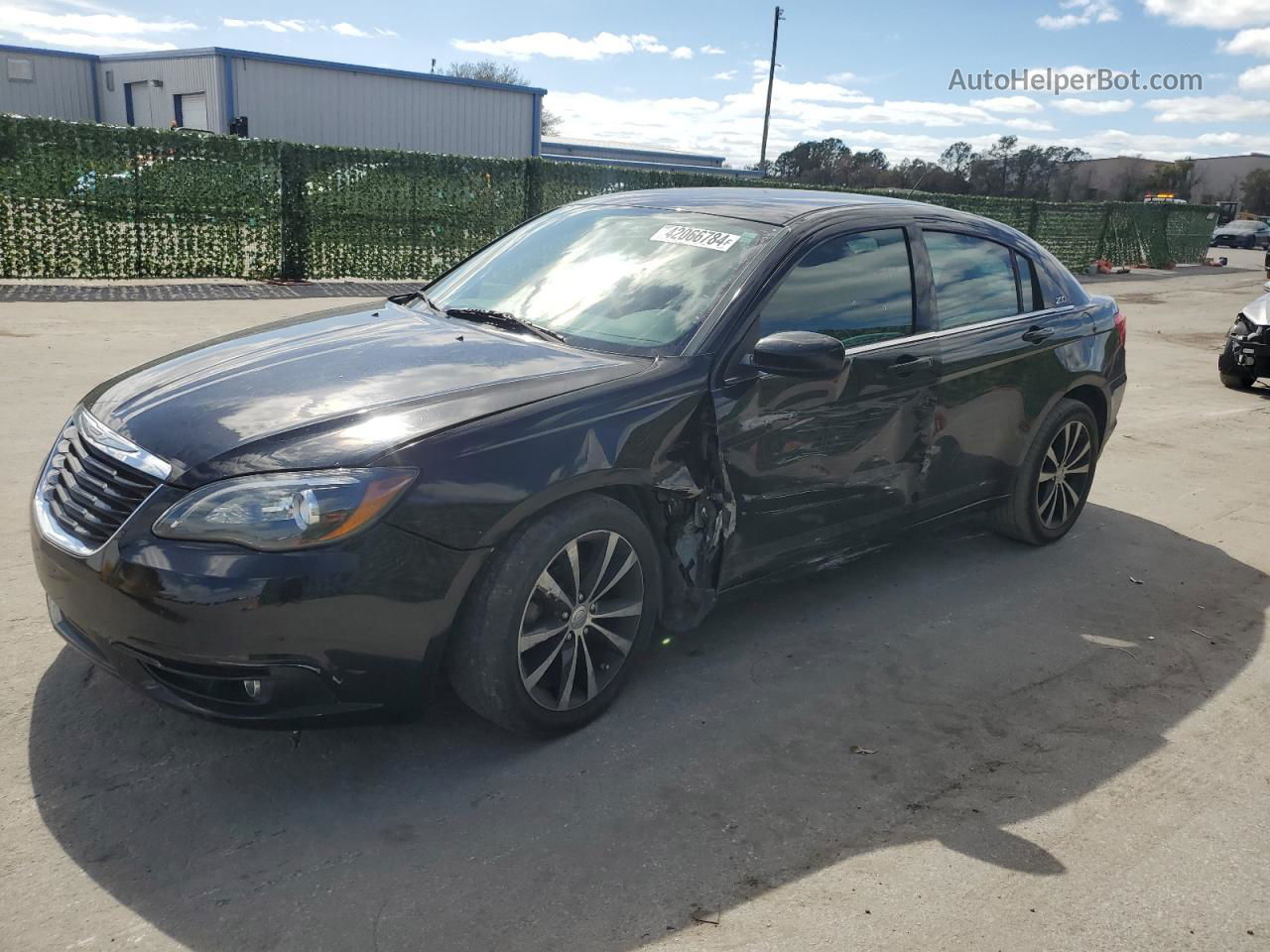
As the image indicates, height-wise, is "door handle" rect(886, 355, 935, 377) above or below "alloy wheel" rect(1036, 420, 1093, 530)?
above

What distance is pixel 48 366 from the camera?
8297 mm

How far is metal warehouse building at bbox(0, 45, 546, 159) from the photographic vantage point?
108ft

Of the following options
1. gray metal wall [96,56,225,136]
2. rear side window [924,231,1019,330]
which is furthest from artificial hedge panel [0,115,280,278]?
gray metal wall [96,56,225,136]

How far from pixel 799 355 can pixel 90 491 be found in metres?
2.21

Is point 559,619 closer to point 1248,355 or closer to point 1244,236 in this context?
point 1248,355

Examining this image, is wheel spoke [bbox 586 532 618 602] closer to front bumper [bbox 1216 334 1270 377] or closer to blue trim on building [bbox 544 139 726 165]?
front bumper [bbox 1216 334 1270 377]

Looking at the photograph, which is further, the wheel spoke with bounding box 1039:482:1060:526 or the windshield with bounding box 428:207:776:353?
the wheel spoke with bounding box 1039:482:1060:526

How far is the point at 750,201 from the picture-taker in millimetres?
4398

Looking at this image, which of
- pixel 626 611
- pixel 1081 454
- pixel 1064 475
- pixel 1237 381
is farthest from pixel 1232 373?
pixel 626 611

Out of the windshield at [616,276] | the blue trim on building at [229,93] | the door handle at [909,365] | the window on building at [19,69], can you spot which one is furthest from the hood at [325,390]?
the window on building at [19,69]

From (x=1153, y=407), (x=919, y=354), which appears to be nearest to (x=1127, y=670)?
(x=919, y=354)

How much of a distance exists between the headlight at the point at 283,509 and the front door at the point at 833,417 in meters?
1.31

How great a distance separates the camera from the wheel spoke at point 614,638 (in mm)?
3371

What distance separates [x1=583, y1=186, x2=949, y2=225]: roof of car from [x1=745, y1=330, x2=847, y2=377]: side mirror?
0.69 m
